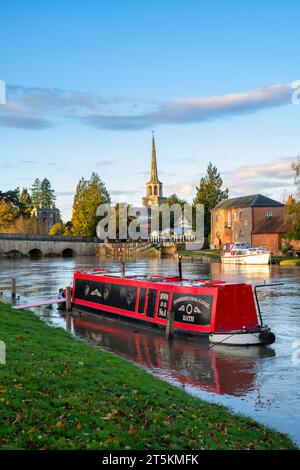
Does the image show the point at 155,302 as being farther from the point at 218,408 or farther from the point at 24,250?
the point at 24,250

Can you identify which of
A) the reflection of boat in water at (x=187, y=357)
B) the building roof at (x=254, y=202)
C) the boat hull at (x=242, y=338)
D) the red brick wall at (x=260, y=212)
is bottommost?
the reflection of boat in water at (x=187, y=357)

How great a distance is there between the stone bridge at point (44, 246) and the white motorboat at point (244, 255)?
41.5m

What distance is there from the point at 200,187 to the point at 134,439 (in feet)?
381

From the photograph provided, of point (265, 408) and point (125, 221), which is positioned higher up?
point (125, 221)

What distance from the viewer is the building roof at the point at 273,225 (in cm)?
7736

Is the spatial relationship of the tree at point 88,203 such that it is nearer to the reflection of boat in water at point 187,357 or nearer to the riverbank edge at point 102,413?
the reflection of boat in water at point 187,357

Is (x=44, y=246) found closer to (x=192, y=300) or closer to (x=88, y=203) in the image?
(x=88, y=203)

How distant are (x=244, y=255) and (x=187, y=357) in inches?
2007

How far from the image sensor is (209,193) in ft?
400

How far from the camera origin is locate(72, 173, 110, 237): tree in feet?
380

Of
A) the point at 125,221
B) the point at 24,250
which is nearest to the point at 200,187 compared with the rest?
the point at 125,221

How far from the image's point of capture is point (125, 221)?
11588 cm

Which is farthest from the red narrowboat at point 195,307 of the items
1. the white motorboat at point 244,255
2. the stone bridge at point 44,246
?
the stone bridge at point 44,246

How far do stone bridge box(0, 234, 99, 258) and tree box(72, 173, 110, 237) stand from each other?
312 inches
